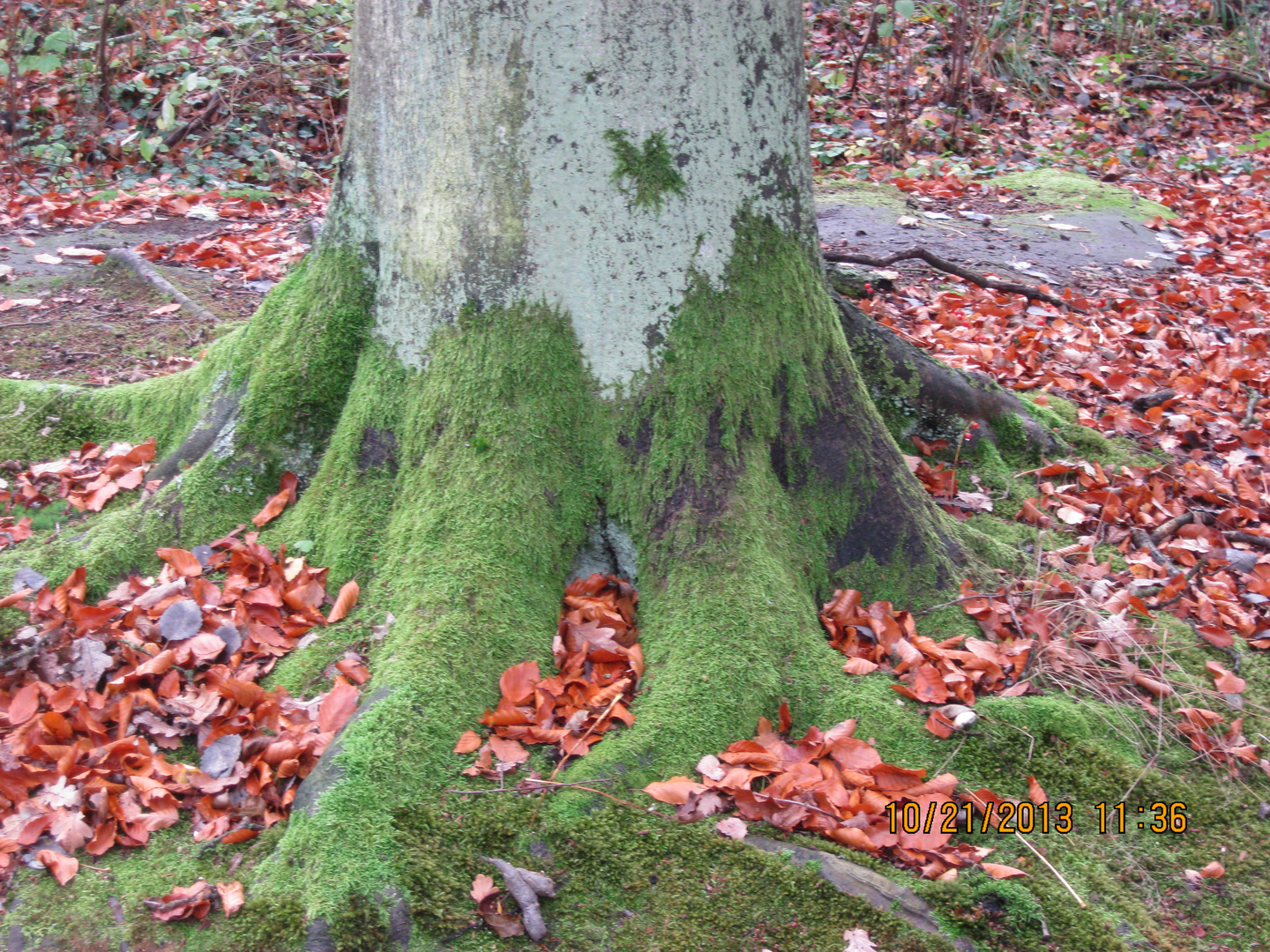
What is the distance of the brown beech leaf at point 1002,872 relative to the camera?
7.17ft

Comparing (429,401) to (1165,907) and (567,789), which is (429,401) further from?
(1165,907)

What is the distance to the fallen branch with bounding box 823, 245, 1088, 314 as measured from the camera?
5.74 m

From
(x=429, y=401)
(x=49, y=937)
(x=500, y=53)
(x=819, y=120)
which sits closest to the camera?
(x=49, y=937)

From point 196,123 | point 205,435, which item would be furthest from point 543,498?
point 196,123

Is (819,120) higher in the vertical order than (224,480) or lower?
higher

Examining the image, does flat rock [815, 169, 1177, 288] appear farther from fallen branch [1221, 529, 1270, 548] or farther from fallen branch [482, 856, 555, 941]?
fallen branch [482, 856, 555, 941]

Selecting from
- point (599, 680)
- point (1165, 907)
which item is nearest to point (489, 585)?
point (599, 680)

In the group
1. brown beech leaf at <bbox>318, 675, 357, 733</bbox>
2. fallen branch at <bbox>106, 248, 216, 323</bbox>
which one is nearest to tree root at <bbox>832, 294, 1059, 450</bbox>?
brown beech leaf at <bbox>318, 675, 357, 733</bbox>

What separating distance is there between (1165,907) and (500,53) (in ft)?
8.87

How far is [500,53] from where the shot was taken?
8.25 ft

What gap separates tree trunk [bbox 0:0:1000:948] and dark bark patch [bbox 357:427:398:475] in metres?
0.01

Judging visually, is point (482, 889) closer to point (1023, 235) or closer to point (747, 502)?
point (747, 502)
